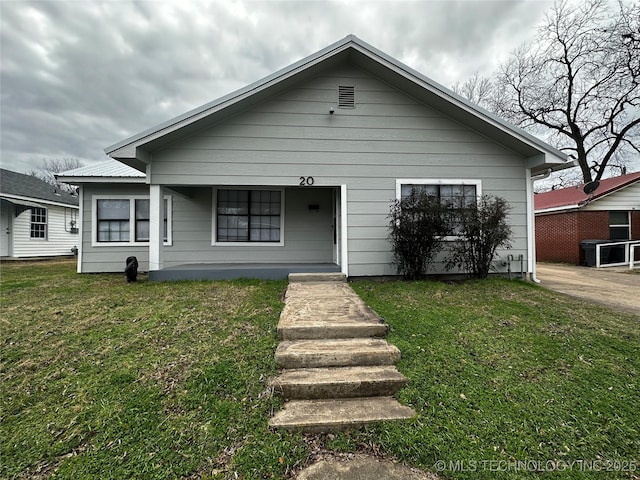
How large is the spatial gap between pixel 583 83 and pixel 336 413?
2541 cm

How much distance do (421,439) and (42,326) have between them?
465 centimetres

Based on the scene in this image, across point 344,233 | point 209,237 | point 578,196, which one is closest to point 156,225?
point 209,237

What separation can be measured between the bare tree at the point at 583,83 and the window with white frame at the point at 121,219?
23.8m

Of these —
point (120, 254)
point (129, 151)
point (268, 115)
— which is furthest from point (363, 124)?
point (120, 254)

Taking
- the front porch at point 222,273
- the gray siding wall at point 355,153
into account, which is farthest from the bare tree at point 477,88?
the front porch at point 222,273

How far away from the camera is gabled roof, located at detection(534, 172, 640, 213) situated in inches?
468

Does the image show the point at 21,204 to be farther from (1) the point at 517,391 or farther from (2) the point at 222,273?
(1) the point at 517,391

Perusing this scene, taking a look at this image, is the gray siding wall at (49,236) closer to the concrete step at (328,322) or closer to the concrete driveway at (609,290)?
the concrete step at (328,322)

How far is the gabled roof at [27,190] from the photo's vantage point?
12719 mm

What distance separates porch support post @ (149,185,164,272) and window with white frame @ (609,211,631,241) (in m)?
17.1

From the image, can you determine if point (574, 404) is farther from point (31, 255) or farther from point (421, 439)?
point (31, 255)

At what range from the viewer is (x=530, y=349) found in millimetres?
3098

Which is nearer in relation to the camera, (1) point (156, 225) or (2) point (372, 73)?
(1) point (156, 225)

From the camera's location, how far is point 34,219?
14.2 meters
